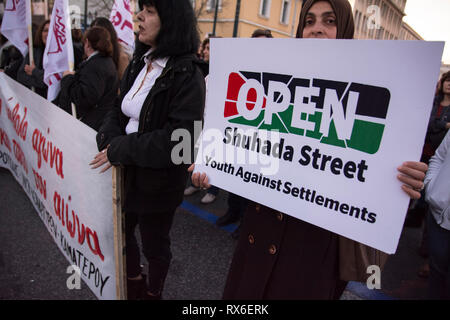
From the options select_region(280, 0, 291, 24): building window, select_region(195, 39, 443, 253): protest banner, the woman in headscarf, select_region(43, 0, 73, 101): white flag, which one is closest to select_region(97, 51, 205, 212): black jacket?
select_region(195, 39, 443, 253): protest banner

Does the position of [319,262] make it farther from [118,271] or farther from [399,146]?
[118,271]

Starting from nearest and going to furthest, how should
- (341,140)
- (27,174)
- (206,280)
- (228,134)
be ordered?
(341,140) → (228,134) → (206,280) → (27,174)

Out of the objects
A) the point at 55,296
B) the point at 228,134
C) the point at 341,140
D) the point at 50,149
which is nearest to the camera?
the point at 341,140

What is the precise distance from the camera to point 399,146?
91cm

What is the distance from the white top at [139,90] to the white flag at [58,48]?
1.23m

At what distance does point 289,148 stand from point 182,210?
256 cm

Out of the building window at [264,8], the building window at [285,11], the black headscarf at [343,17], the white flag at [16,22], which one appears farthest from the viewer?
the building window at [285,11]

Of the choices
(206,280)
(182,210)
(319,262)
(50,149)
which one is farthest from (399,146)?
(182,210)

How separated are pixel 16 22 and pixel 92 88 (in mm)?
1556

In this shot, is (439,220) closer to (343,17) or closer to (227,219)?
(343,17)

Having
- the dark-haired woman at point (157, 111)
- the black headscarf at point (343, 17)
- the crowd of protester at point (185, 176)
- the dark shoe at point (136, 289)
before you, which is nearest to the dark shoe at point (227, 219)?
the crowd of protester at point (185, 176)

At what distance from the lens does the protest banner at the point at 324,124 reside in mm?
892

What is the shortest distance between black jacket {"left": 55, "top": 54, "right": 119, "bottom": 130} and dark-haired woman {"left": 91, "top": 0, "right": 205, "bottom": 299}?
887 millimetres

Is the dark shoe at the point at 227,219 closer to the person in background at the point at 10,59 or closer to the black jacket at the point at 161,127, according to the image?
the black jacket at the point at 161,127
